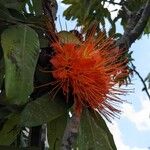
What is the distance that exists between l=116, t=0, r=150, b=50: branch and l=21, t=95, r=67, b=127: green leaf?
26 centimetres

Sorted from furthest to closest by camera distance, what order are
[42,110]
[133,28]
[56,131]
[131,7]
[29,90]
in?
[131,7]
[133,28]
[56,131]
[42,110]
[29,90]

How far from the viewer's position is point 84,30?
1.26 metres

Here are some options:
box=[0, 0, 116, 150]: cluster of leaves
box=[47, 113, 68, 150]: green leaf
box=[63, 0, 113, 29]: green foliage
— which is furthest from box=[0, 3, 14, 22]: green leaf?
box=[63, 0, 113, 29]: green foliage

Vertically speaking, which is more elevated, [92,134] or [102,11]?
[102,11]

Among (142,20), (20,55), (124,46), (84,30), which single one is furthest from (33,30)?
(142,20)

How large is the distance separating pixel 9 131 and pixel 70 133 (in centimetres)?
23

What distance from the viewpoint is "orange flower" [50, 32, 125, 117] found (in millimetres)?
1131

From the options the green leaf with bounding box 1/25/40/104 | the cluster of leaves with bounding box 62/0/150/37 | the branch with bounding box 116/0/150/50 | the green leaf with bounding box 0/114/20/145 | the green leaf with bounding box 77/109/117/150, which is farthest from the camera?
the cluster of leaves with bounding box 62/0/150/37

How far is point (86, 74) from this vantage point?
1133mm

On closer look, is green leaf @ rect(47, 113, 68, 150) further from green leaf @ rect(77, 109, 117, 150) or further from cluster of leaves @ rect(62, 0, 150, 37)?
cluster of leaves @ rect(62, 0, 150, 37)

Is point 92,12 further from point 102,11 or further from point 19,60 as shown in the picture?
point 19,60

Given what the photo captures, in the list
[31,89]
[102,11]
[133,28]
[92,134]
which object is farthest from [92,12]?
[31,89]

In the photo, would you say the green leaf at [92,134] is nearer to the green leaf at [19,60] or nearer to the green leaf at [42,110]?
the green leaf at [42,110]

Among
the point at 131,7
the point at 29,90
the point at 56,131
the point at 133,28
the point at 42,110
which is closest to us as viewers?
the point at 29,90
